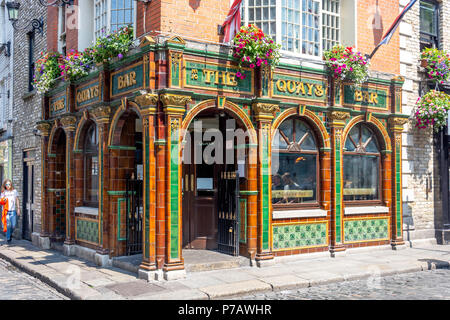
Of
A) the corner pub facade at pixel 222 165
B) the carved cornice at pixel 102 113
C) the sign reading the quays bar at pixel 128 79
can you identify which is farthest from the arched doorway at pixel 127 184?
the sign reading the quays bar at pixel 128 79

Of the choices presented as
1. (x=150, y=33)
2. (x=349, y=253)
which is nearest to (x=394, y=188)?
(x=349, y=253)

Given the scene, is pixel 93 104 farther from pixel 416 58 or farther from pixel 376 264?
pixel 416 58

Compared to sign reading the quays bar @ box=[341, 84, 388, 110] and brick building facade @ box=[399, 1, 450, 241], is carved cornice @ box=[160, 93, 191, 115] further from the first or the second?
brick building facade @ box=[399, 1, 450, 241]

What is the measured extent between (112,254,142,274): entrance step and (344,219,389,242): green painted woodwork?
5206 millimetres

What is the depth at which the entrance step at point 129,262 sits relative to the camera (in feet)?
29.8

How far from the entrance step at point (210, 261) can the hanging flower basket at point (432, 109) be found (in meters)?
6.90

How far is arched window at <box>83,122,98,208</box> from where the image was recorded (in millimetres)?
11555

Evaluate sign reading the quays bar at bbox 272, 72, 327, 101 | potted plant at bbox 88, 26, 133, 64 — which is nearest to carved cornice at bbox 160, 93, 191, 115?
potted plant at bbox 88, 26, 133, 64

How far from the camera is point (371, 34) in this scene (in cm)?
1203

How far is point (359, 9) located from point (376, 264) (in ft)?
21.5

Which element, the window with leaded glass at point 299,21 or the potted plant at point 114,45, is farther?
the window with leaded glass at point 299,21

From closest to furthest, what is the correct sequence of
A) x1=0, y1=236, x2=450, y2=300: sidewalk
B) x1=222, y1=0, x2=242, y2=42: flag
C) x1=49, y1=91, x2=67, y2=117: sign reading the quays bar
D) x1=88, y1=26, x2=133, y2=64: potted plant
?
x1=0, y1=236, x2=450, y2=300: sidewalk
x1=222, y1=0, x2=242, y2=42: flag
x1=88, y1=26, x2=133, y2=64: potted plant
x1=49, y1=91, x2=67, y2=117: sign reading the quays bar

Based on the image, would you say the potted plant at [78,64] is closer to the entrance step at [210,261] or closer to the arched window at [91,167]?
the arched window at [91,167]

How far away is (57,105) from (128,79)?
456 centimetres
